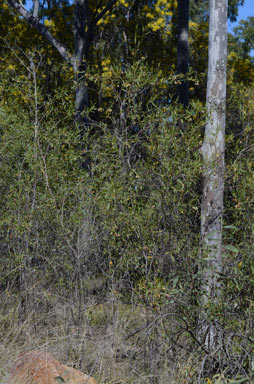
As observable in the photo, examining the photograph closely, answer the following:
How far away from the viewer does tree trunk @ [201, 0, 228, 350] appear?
3.77 meters

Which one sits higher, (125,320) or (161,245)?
(161,245)

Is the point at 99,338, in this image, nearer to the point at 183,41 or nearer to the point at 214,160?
the point at 214,160

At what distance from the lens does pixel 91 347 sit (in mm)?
3803

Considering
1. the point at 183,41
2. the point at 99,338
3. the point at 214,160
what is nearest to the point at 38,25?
the point at 183,41

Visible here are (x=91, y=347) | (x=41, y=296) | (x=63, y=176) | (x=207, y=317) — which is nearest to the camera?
(x=207, y=317)

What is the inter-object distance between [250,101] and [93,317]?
103 inches

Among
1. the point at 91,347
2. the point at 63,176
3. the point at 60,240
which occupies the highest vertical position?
the point at 63,176

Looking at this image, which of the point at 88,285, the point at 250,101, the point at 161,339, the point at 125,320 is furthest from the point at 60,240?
the point at 250,101

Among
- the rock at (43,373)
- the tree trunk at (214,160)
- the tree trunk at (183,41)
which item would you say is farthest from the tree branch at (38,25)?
the rock at (43,373)

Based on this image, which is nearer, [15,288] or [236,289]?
[236,289]

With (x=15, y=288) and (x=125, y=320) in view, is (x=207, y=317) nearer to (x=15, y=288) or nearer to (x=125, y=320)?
(x=125, y=320)

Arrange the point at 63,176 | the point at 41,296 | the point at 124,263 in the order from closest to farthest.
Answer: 1. the point at 124,263
2. the point at 41,296
3. the point at 63,176

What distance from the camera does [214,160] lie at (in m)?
4.08

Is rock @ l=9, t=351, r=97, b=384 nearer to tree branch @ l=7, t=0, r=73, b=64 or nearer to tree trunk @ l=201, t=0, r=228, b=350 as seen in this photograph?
tree trunk @ l=201, t=0, r=228, b=350
